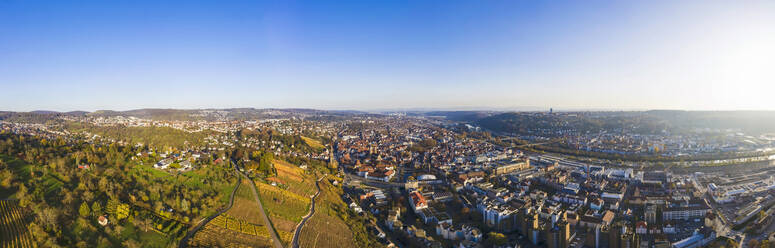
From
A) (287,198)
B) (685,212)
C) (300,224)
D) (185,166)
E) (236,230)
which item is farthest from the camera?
(185,166)

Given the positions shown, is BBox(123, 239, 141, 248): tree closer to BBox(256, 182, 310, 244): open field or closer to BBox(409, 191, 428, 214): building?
BBox(256, 182, 310, 244): open field

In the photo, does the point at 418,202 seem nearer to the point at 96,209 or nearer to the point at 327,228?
the point at 327,228

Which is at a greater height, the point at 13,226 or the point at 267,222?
the point at 13,226

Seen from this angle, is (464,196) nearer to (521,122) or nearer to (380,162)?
(380,162)

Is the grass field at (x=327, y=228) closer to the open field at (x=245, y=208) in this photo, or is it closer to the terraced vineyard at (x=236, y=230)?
the terraced vineyard at (x=236, y=230)

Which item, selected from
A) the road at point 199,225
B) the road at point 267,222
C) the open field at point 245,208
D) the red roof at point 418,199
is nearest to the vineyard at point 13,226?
the road at point 199,225

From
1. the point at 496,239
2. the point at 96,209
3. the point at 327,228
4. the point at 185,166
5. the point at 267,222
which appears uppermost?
the point at 96,209

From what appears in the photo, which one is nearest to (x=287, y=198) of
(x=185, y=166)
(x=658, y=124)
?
(x=185, y=166)

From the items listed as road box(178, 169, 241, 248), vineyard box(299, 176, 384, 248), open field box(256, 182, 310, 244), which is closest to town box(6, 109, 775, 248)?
vineyard box(299, 176, 384, 248)

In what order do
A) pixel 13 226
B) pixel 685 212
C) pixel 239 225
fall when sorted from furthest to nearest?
pixel 685 212
pixel 239 225
pixel 13 226
